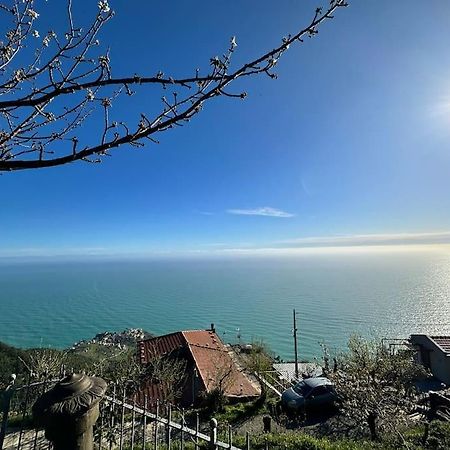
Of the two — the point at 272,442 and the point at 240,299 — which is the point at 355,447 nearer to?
the point at 272,442

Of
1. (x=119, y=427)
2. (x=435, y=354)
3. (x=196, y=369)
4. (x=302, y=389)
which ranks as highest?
(x=119, y=427)

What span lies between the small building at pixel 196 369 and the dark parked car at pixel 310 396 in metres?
2.10

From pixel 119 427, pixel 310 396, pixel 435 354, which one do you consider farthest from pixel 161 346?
pixel 435 354

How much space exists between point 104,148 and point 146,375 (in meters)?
14.6

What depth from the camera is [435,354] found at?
18.0m

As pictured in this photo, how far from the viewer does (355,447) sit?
18.1 ft

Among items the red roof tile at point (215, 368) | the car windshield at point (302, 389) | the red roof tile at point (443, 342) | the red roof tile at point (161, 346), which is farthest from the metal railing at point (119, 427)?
the red roof tile at point (443, 342)

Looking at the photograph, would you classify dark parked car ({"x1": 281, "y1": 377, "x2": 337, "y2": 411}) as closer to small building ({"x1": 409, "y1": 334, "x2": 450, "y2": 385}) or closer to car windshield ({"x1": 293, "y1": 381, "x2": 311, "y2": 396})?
car windshield ({"x1": 293, "y1": 381, "x2": 311, "y2": 396})

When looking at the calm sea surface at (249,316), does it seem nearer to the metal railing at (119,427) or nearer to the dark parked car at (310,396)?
the dark parked car at (310,396)

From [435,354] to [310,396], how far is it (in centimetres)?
1046

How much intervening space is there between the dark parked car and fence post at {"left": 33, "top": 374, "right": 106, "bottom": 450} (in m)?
11.3

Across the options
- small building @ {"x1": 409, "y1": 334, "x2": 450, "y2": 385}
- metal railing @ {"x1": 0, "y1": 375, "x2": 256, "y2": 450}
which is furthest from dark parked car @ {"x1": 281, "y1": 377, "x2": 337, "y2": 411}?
small building @ {"x1": 409, "y1": 334, "x2": 450, "y2": 385}

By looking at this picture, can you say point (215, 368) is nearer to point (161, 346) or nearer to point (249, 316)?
point (161, 346)

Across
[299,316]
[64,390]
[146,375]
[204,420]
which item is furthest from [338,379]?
[299,316]
